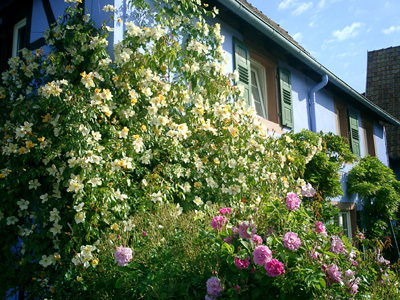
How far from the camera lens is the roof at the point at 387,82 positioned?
13297 mm

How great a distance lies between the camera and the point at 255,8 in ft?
29.4

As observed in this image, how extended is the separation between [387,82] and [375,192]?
22.6ft

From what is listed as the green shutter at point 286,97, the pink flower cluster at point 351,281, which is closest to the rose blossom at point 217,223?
the pink flower cluster at point 351,281

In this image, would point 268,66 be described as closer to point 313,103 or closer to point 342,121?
point 313,103

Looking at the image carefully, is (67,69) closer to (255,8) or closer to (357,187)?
(255,8)

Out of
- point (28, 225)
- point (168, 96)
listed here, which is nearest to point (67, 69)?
point (168, 96)

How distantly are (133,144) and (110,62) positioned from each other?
994 millimetres

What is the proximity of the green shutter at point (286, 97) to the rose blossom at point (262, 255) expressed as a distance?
5058 mm

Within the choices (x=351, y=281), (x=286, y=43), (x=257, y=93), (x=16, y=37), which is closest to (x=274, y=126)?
(x=257, y=93)

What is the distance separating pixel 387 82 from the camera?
1417cm

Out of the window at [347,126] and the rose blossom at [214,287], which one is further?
the window at [347,126]

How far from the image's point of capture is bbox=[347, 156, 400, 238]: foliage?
873 cm

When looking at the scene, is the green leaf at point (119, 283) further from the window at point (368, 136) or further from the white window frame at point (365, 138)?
the window at point (368, 136)

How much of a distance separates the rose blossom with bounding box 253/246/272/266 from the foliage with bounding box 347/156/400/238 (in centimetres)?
699
